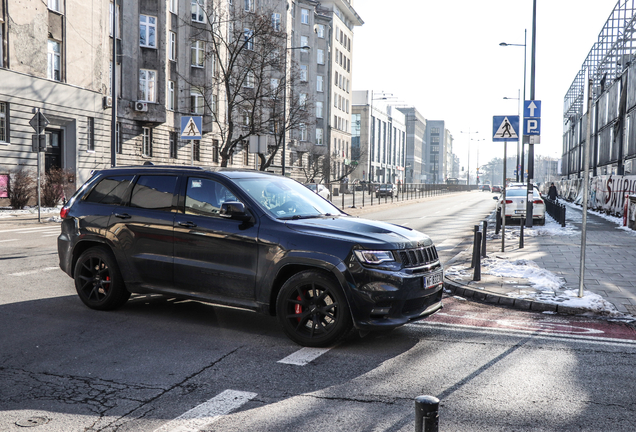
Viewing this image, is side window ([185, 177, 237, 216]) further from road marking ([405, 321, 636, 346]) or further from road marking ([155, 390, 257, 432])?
road marking ([405, 321, 636, 346])

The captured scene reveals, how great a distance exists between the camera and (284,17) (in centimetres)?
5562

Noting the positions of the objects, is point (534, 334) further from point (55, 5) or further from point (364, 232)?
point (55, 5)

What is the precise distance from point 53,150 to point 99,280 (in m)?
25.3

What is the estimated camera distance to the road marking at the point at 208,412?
143 inches

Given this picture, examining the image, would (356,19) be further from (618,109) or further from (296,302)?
(296,302)

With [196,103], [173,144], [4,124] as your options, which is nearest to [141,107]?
[173,144]

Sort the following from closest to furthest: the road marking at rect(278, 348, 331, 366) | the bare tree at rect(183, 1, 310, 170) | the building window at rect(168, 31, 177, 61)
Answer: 1. the road marking at rect(278, 348, 331, 366)
2. the bare tree at rect(183, 1, 310, 170)
3. the building window at rect(168, 31, 177, 61)

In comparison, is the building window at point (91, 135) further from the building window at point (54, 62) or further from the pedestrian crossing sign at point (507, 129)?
the pedestrian crossing sign at point (507, 129)

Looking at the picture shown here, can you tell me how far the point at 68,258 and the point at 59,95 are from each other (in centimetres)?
2421

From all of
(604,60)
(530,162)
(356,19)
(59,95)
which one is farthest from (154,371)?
(356,19)

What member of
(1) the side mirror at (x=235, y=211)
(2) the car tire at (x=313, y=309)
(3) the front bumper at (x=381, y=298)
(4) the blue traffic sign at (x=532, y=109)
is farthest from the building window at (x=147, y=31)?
(3) the front bumper at (x=381, y=298)

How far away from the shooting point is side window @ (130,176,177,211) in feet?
20.9

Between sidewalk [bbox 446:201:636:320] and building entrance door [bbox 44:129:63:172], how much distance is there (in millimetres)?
22197

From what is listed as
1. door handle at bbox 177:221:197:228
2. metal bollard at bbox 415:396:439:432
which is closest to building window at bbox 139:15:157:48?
door handle at bbox 177:221:197:228
